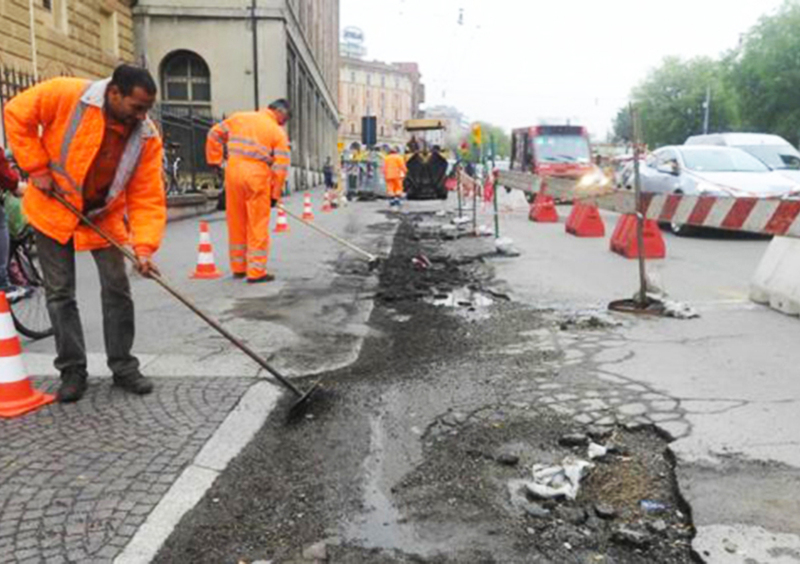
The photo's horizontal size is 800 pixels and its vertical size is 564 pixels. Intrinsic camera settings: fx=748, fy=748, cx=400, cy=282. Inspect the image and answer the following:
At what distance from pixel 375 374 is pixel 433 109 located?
12295 cm

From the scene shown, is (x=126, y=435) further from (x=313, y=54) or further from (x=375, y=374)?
(x=313, y=54)

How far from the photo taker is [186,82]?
29984 millimetres

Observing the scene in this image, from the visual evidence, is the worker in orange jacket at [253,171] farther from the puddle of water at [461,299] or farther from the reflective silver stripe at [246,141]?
the puddle of water at [461,299]

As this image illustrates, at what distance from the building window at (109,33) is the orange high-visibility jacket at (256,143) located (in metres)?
19.9

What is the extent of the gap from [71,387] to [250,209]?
13.3 ft

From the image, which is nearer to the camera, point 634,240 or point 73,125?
point 73,125

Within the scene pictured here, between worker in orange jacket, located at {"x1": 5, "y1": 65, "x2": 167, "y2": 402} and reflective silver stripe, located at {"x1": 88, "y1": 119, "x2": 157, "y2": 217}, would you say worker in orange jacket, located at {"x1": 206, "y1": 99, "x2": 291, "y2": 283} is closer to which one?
worker in orange jacket, located at {"x1": 5, "y1": 65, "x2": 167, "y2": 402}

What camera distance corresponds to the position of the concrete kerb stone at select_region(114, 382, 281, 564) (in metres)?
2.71

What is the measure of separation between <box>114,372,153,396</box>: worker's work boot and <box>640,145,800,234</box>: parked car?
388 inches

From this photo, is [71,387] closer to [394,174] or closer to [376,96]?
[394,174]

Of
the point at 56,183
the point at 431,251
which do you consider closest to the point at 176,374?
the point at 56,183

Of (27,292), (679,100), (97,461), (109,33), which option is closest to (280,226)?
(27,292)

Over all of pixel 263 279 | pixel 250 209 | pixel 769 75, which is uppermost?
pixel 769 75

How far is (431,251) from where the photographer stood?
37.9 feet
